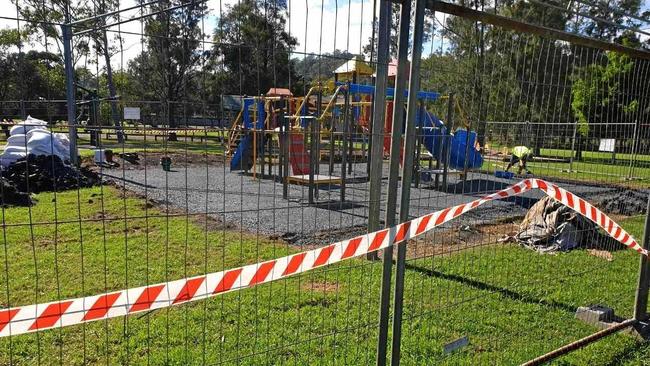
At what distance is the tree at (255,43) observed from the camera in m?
2.52

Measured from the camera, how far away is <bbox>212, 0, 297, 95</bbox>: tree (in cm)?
252

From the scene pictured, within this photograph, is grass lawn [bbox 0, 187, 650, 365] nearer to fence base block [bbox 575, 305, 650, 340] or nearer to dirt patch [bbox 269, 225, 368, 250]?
fence base block [bbox 575, 305, 650, 340]

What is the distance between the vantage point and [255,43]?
2709 mm

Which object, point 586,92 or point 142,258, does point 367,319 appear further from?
point 586,92

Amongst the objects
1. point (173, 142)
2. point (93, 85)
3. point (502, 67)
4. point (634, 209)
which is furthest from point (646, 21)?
point (634, 209)

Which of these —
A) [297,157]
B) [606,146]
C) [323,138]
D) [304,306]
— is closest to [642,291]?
[606,146]

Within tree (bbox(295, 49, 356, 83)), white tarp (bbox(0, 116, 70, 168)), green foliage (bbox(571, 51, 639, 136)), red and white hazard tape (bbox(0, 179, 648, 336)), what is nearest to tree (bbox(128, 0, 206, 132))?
tree (bbox(295, 49, 356, 83))

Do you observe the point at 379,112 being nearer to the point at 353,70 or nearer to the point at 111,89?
the point at 111,89

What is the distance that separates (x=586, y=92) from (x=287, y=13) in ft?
14.0

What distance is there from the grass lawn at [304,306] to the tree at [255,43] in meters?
0.97

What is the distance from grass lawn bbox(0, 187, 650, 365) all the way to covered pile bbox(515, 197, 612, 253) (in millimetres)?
272

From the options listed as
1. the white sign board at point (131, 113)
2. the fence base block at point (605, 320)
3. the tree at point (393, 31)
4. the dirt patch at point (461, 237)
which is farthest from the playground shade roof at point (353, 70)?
the fence base block at point (605, 320)

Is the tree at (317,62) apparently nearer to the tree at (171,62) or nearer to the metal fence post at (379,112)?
the tree at (171,62)

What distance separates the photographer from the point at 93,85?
2623 mm
